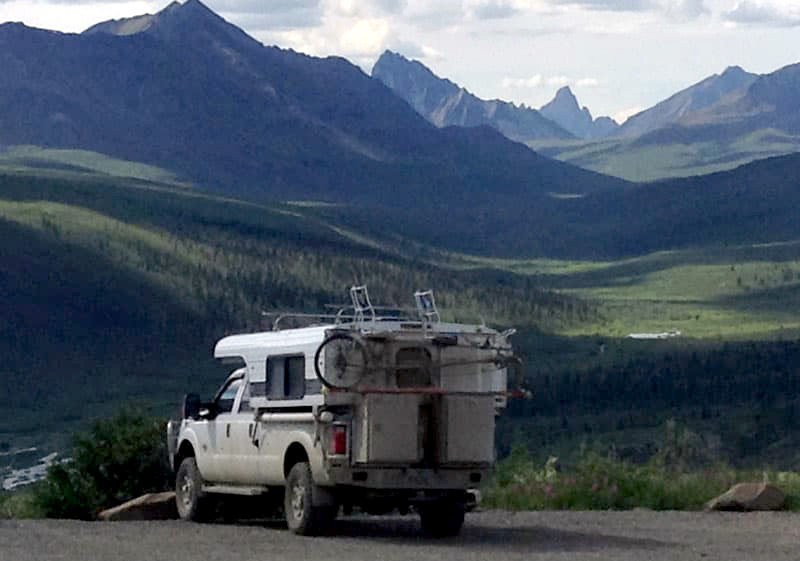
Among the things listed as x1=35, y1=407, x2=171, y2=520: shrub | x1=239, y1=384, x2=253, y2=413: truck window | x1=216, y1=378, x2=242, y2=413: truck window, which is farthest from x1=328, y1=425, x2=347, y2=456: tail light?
x1=35, y1=407, x2=171, y2=520: shrub

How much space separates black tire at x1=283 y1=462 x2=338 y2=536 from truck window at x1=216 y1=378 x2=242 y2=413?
1849 millimetres

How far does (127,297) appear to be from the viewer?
4537 inches

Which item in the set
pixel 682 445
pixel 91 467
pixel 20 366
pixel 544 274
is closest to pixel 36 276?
pixel 20 366

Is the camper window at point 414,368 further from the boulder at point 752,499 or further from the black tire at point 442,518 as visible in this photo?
the boulder at point 752,499

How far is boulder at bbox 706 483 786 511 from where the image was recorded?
24828mm

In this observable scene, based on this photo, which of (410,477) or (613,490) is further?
(613,490)

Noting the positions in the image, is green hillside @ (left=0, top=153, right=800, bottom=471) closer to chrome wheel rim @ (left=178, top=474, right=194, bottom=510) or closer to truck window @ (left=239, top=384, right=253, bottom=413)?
chrome wheel rim @ (left=178, top=474, right=194, bottom=510)

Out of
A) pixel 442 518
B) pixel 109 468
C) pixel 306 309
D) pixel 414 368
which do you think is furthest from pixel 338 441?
pixel 306 309

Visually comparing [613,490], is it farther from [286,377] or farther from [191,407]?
[286,377]

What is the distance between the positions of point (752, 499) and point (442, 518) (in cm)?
504

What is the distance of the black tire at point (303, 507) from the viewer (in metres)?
21.0

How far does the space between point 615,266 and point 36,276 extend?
3279 inches

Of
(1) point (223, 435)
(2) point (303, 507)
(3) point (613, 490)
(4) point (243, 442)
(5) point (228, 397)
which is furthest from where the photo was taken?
(3) point (613, 490)

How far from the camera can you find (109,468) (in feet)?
89.5
